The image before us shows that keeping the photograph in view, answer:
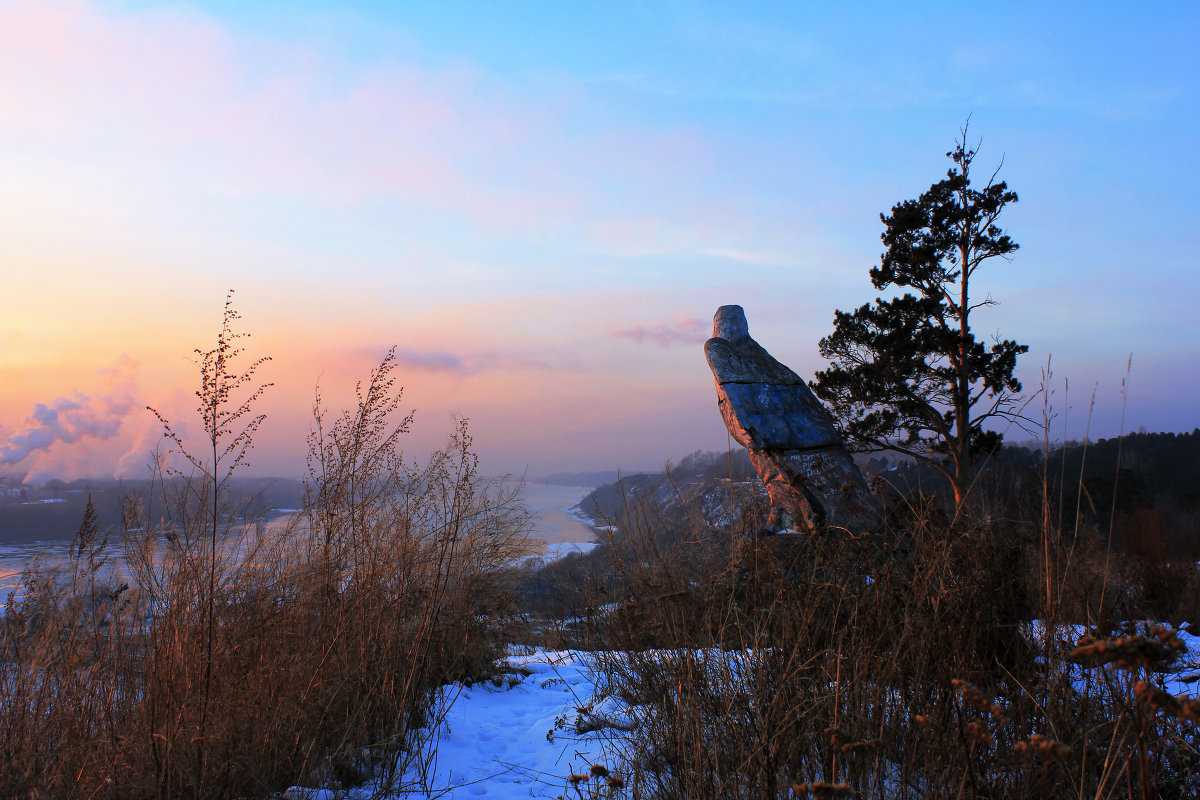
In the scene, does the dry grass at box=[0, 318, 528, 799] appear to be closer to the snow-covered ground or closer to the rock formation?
the snow-covered ground

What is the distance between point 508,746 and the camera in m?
3.31

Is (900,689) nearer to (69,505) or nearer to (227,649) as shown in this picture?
(227,649)

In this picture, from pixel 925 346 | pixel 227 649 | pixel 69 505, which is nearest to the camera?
pixel 227 649

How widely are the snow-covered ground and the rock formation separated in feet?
11.8

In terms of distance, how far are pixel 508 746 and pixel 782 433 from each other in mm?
5025

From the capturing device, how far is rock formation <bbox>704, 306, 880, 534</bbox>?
7281 mm

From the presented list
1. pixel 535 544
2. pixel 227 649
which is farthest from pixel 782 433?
pixel 227 649

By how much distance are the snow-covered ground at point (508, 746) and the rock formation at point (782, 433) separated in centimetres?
359

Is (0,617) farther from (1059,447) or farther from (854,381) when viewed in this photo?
(854,381)

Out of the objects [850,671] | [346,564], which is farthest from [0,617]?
[850,671]

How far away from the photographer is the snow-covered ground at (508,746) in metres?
2.65

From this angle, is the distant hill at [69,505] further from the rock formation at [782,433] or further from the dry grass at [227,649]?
the rock formation at [782,433]

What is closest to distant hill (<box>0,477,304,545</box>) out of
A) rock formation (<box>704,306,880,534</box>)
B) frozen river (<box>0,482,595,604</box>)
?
frozen river (<box>0,482,595,604</box>)

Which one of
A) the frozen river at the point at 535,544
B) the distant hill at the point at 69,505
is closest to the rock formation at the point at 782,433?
the frozen river at the point at 535,544
